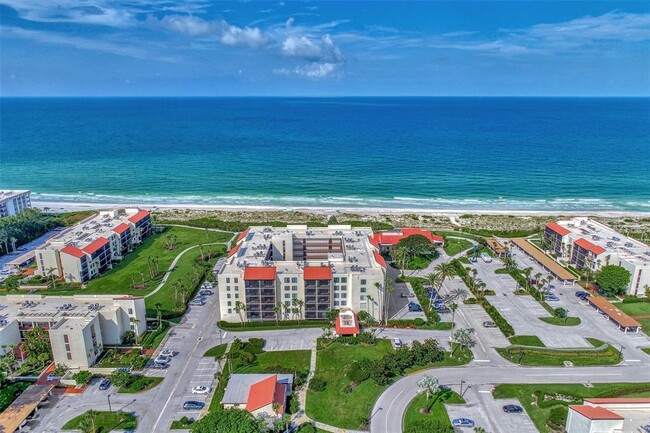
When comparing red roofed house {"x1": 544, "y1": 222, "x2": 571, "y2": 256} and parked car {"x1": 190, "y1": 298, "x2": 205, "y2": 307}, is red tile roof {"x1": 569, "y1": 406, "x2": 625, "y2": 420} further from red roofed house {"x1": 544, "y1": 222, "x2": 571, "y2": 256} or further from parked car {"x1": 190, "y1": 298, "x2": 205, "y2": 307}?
parked car {"x1": 190, "y1": 298, "x2": 205, "y2": 307}

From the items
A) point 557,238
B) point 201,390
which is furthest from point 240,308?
point 557,238

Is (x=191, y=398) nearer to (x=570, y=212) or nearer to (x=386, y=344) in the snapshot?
(x=386, y=344)

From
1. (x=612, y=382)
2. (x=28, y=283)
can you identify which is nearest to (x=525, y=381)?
(x=612, y=382)

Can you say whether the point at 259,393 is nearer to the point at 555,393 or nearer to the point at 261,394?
the point at 261,394

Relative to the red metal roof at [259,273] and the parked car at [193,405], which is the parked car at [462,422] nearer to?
the parked car at [193,405]

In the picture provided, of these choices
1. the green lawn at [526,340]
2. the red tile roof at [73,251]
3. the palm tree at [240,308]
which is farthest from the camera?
the red tile roof at [73,251]

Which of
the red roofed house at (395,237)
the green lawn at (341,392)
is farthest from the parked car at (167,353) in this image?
the red roofed house at (395,237)
